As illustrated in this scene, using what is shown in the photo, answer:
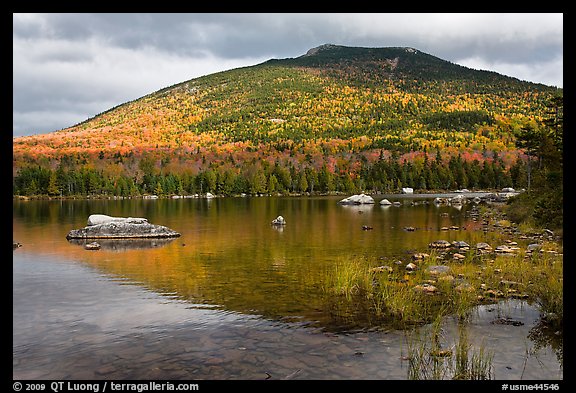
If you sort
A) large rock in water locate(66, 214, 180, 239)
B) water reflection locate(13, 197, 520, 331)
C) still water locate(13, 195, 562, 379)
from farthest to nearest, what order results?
large rock in water locate(66, 214, 180, 239) < water reflection locate(13, 197, 520, 331) < still water locate(13, 195, 562, 379)

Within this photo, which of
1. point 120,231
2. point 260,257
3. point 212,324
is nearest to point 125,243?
point 120,231

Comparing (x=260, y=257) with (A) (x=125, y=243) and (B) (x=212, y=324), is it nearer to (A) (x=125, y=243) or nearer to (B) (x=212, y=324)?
(A) (x=125, y=243)

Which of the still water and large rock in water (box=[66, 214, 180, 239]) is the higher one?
large rock in water (box=[66, 214, 180, 239])

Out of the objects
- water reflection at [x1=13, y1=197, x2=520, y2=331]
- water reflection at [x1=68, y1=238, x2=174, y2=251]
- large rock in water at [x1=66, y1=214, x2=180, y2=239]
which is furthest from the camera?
large rock in water at [x1=66, y1=214, x2=180, y2=239]

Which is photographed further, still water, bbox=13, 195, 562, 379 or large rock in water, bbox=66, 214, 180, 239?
large rock in water, bbox=66, 214, 180, 239

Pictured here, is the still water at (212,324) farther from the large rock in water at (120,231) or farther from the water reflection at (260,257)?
the large rock in water at (120,231)

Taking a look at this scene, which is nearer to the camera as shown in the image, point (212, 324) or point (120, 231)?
point (212, 324)

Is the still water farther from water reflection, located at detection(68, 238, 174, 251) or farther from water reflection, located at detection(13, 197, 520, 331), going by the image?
water reflection, located at detection(68, 238, 174, 251)

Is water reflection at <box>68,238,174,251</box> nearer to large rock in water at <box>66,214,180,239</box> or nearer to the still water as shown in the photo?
large rock in water at <box>66,214,180,239</box>

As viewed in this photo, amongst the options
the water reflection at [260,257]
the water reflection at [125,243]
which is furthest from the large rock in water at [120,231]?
the water reflection at [260,257]

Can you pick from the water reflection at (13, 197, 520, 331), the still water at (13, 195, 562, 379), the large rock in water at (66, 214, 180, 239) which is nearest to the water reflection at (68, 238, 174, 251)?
the water reflection at (13, 197, 520, 331)

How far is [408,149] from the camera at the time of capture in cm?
19662
